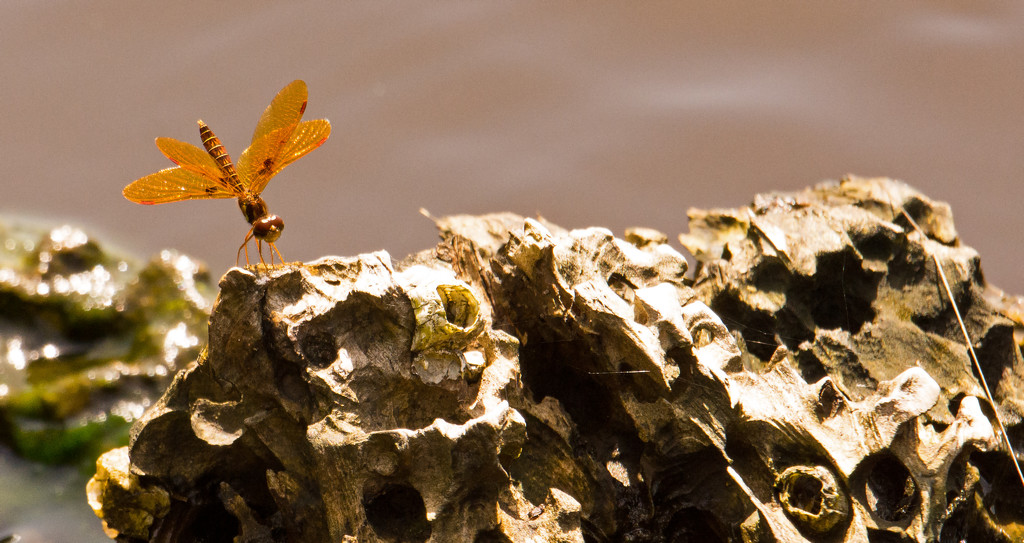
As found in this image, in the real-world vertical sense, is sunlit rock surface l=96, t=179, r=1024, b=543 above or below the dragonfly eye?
below

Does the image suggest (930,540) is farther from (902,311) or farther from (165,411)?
(165,411)

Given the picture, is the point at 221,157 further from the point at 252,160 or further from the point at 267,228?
the point at 267,228

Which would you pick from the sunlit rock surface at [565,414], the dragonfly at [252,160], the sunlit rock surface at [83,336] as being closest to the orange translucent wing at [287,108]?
the dragonfly at [252,160]

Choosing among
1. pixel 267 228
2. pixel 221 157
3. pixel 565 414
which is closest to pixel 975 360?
pixel 565 414

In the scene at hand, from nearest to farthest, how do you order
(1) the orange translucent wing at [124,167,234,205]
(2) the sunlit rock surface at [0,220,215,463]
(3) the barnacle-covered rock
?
(1) the orange translucent wing at [124,167,234,205] → (3) the barnacle-covered rock → (2) the sunlit rock surface at [0,220,215,463]

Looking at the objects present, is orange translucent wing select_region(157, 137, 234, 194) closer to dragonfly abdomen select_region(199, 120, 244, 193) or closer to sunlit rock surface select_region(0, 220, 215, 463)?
dragonfly abdomen select_region(199, 120, 244, 193)

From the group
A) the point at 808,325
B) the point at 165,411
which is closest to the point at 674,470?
the point at 808,325

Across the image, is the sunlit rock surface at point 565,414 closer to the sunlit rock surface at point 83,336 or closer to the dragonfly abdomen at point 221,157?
the dragonfly abdomen at point 221,157

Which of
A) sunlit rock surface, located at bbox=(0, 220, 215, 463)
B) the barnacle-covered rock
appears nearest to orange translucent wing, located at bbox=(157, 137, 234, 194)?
the barnacle-covered rock
